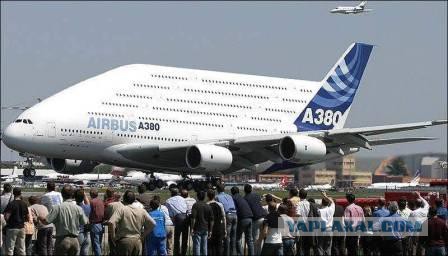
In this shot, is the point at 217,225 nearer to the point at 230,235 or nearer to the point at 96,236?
the point at 230,235

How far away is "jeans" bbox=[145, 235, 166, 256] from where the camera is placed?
73.6 feet

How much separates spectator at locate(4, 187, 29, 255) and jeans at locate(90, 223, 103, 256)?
2.06m

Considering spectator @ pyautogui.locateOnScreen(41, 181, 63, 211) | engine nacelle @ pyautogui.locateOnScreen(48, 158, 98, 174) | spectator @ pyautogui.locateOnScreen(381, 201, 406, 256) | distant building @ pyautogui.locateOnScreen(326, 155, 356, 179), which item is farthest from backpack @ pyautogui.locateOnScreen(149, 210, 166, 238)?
distant building @ pyautogui.locateOnScreen(326, 155, 356, 179)

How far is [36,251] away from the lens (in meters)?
22.8

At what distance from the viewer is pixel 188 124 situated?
58000 millimetres

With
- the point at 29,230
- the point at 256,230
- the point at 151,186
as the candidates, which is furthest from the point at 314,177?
the point at 29,230

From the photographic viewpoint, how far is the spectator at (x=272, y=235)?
885 inches

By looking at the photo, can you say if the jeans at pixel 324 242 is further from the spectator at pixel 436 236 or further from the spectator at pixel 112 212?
the spectator at pixel 112 212

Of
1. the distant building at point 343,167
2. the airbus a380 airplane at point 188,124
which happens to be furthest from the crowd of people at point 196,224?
the distant building at point 343,167

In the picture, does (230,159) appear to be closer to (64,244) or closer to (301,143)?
(301,143)

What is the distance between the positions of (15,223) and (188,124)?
36.4 meters

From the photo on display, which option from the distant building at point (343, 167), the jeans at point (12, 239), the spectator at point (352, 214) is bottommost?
the jeans at point (12, 239)

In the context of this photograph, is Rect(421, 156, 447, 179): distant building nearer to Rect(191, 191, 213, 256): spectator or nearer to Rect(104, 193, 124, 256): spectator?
Rect(191, 191, 213, 256): spectator

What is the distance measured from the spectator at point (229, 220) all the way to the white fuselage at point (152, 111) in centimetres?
2865
